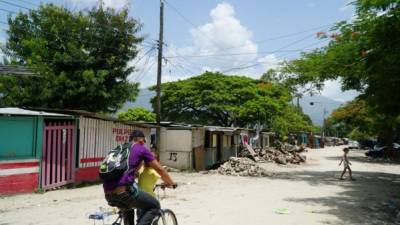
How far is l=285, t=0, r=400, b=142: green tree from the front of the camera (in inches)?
464

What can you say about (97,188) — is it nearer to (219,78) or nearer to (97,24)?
(97,24)

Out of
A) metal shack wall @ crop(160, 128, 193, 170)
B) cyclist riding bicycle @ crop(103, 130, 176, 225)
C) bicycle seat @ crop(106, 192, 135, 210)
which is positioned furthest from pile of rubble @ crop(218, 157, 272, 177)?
bicycle seat @ crop(106, 192, 135, 210)

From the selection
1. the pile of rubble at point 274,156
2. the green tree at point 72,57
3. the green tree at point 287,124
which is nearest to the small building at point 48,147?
the green tree at point 72,57

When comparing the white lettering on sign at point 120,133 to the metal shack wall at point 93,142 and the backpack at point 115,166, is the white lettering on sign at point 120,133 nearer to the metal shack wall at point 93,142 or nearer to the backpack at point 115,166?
the metal shack wall at point 93,142

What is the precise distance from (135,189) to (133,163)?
33 cm

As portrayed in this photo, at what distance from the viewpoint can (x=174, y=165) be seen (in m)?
24.0

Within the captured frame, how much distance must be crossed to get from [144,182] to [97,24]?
17.0 metres

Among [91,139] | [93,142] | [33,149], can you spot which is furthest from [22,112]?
[93,142]

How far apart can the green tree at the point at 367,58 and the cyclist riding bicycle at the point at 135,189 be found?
27.1ft

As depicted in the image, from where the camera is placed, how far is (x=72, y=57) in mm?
20656

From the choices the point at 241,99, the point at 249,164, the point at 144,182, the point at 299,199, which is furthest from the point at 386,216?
the point at 241,99

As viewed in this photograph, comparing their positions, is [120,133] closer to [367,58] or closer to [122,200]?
[367,58]

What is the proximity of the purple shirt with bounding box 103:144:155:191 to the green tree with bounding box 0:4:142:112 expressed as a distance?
50.1 ft

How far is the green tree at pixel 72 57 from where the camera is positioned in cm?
2036
